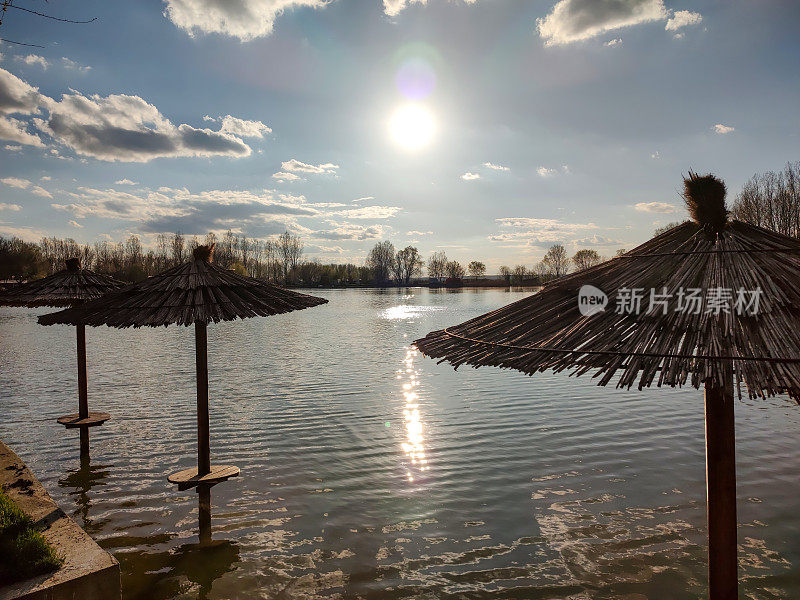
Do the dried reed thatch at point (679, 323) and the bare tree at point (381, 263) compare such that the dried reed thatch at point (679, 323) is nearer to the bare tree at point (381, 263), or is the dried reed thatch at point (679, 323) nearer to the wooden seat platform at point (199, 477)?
the wooden seat platform at point (199, 477)

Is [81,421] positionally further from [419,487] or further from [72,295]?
[419,487]

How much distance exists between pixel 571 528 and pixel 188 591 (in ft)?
14.6

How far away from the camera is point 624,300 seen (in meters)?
2.92

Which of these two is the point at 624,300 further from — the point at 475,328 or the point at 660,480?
the point at 660,480

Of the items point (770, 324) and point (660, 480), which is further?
point (660, 480)

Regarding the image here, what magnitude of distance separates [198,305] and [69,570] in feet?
9.81

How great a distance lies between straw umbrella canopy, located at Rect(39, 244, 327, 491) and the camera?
5.96m

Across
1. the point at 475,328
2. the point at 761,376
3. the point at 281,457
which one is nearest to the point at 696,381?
the point at 761,376

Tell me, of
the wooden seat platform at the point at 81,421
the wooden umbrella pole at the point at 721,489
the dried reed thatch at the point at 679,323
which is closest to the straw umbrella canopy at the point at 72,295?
the wooden seat platform at the point at 81,421

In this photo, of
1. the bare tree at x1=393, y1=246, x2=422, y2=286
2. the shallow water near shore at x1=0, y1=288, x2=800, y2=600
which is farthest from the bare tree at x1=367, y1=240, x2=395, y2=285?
the shallow water near shore at x1=0, y1=288, x2=800, y2=600

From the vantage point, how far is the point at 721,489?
306 centimetres

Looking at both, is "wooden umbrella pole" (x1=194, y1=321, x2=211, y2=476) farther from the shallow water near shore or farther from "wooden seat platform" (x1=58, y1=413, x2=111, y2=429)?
"wooden seat platform" (x1=58, y1=413, x2=111, y2=429)

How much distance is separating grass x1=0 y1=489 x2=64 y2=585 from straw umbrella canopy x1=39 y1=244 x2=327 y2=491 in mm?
2267

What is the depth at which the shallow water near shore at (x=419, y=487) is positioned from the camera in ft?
16.6
